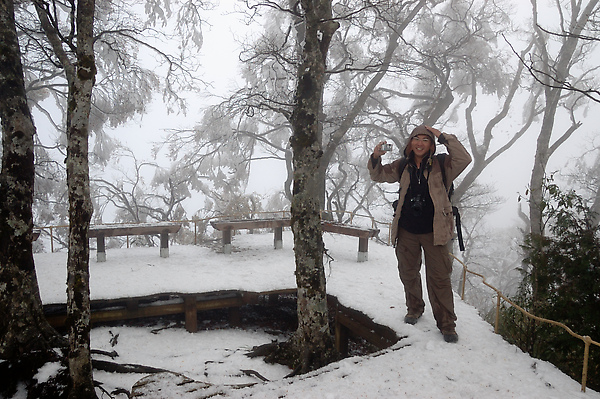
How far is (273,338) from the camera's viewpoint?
7.16 metres

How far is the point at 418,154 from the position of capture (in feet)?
14.6

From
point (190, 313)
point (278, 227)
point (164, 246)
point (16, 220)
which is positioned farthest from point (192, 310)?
point (278, 227)

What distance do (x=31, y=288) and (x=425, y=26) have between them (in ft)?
50.3

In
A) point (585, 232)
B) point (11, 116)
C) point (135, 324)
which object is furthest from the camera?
point (135, 324)

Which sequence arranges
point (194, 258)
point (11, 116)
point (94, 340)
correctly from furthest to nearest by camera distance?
point (194, 258) < point (94, 340) < point (11, 116)

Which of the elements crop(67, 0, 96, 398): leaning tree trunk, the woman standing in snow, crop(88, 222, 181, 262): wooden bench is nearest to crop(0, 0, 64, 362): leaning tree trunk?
crop(67, 0, 96, 398): leaning tree trunk

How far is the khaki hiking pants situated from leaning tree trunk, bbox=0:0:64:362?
448cm

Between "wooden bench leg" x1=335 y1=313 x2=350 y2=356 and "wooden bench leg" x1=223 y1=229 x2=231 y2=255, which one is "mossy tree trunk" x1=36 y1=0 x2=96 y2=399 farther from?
"wooden bench leg" x1=223 y1=229 x2=231 y2=255

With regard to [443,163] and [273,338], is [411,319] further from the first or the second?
[273,338]

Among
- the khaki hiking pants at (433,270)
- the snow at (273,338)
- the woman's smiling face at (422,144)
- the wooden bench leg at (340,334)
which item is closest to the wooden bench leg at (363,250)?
the snow at (273,338)

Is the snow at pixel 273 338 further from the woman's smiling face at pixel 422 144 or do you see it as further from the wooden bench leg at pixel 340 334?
the woman's smiling face at pixel 422 144

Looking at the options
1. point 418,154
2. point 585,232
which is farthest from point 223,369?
point 585,232

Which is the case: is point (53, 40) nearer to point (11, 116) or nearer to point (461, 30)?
point (11, 116)

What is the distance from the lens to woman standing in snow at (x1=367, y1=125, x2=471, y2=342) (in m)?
4.29
